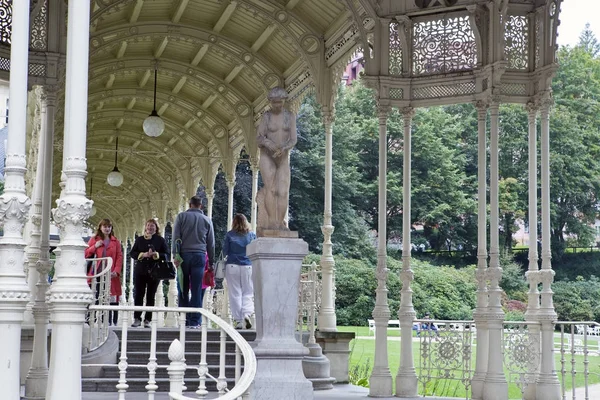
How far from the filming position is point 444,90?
13453mm

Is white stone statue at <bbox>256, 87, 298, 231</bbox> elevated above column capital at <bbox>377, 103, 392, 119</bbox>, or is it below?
below

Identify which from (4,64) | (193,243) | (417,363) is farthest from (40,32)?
(417,363)

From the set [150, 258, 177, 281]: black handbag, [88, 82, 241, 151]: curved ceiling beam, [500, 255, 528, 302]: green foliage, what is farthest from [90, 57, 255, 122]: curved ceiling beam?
[500, 255, 528, 302]: green foliage

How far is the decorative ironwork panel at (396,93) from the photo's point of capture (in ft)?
44.3

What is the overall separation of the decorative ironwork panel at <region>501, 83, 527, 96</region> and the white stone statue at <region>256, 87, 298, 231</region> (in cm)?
423

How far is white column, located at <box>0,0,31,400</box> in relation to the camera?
20.1 feet

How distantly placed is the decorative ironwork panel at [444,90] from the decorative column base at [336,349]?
144 inches

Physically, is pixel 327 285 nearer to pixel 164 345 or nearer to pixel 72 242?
pixel 164 345

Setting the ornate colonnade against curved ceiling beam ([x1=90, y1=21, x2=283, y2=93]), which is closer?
the ornate colonnade

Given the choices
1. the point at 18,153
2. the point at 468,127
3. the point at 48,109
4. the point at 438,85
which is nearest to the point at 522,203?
the point at 468,127

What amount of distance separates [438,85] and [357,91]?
3832 centimetres

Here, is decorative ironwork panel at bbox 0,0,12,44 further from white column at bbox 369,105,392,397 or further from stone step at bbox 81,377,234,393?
white column at bbox 369,105,392,397

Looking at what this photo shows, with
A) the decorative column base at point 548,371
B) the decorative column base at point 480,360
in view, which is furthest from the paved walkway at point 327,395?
the decorative column base at point 548,371

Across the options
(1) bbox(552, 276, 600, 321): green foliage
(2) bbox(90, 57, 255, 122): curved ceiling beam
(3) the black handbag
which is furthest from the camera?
(1) bbox(552, 276, 600, 321): green foliage
